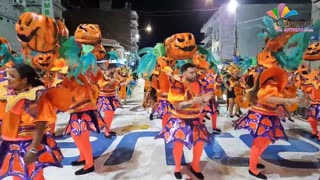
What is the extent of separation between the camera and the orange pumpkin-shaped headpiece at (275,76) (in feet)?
12.2

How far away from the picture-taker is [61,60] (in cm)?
382

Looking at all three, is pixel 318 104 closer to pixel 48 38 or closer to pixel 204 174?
pixel 204 174

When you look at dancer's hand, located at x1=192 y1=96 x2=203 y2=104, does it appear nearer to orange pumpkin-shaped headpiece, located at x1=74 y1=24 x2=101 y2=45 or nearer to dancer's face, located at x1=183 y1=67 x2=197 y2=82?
dancer's face, located at x1=183 y1=67 x2=197 y2=82

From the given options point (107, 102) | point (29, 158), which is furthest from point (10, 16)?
point (29, 158)

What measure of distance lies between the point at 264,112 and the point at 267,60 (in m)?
0.67

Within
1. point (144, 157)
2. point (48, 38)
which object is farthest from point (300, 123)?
point (48, 38)

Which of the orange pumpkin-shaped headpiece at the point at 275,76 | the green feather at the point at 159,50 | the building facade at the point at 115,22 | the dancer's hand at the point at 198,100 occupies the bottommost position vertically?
the dancer's hand at the point at 198,100

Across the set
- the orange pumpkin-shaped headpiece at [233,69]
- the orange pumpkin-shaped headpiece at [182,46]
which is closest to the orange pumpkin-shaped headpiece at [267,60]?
the orange pumpkin-shaped headpiece at [182,46]

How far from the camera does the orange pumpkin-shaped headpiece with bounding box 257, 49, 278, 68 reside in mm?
3867

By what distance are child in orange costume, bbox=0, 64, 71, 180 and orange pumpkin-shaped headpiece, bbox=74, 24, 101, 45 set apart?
1.76 metres

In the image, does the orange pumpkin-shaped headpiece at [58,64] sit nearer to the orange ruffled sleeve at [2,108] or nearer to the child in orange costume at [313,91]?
the orange ruffled sleeve at [2,108]

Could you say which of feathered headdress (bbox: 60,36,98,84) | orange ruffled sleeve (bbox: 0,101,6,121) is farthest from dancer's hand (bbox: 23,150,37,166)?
feathered headdress (bbox: 60,36,98,84)

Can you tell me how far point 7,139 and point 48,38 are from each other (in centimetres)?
92

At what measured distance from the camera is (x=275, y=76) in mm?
3744
